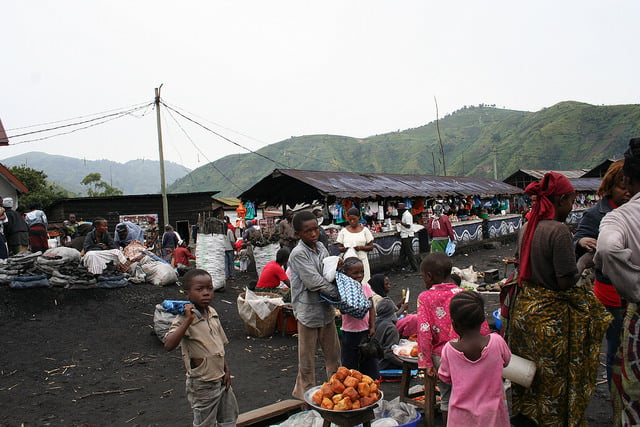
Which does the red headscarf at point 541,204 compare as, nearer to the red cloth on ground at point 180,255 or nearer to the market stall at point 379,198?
the market stall at point 379,198

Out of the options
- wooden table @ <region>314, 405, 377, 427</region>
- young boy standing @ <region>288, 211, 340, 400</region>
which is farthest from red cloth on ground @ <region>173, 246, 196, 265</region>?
wooden table @ <region>314, 405, 377, 427</region>

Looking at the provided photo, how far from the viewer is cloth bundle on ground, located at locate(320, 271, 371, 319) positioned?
14.4ft

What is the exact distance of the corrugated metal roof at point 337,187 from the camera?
44.9 feet

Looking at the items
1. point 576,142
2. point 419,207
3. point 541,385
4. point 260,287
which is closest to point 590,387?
point 541,385

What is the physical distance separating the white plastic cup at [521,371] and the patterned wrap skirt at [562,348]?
7 centimetres

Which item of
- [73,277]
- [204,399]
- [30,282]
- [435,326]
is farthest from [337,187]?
[204,399]

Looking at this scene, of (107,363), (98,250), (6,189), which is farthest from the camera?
(6,189)

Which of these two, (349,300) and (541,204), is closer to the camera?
(541,204)

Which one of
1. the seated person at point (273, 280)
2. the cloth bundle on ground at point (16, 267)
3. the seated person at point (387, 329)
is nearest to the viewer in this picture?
the seated person at point (387, 329)

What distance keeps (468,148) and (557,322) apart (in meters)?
108

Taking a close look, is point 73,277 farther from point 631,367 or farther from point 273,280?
point 631,367

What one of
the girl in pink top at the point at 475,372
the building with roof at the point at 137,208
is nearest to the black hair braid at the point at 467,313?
the girl in pink top at the point at 475,372

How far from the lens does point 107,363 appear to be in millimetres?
6953

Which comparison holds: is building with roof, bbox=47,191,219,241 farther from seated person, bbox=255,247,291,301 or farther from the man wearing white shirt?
seated person, bbox=255,247,291,301
